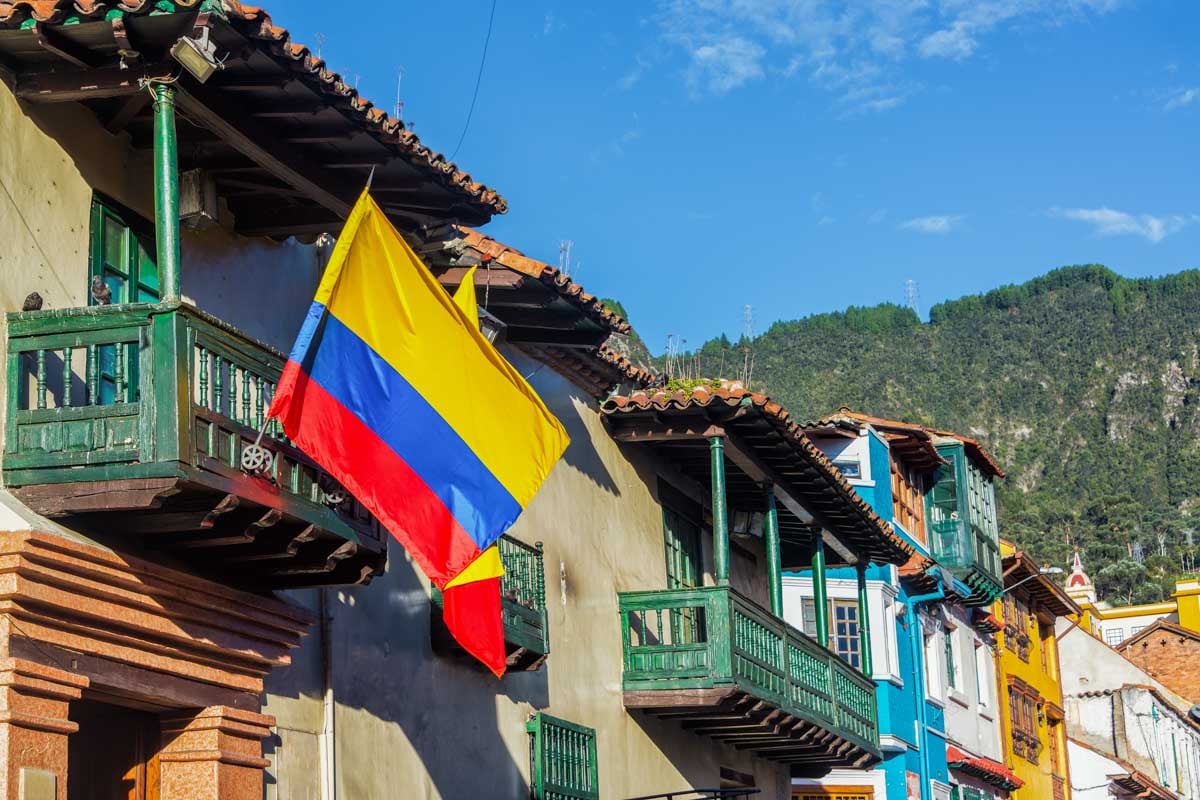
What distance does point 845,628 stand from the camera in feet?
103

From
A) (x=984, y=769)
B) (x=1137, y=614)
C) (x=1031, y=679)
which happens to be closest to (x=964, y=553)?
(x=984, y=769)

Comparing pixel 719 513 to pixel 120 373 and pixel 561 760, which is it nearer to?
pixel 561 760

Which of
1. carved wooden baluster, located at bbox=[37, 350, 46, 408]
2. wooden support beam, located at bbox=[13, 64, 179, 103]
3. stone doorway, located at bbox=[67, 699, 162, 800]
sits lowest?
stone doorway, located at bbox=[67, 699, 162, 800]

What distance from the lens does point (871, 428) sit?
106ft

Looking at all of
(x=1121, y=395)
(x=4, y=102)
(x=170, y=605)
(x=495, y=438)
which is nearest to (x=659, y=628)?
(x=495, y=438)

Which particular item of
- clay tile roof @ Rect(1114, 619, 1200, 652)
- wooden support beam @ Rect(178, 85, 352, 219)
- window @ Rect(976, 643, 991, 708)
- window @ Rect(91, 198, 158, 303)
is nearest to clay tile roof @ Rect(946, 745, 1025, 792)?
window @ Rect(976, 643, 991, 708)

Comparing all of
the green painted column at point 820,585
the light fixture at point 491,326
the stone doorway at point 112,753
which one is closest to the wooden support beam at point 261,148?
the light fixture at point 491,326

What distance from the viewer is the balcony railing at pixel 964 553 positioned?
3494cm

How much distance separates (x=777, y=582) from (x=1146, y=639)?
47.9 meters

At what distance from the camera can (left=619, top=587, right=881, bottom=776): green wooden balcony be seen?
18.1 metres

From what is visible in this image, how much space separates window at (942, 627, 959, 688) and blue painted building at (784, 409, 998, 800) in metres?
0.05

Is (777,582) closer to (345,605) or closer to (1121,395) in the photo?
(345,605)

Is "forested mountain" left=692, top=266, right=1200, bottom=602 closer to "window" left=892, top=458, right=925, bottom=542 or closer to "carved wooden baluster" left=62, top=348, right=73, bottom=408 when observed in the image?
"window" left=892, top=458, right=925, bottom=542

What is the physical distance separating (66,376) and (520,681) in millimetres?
6859
